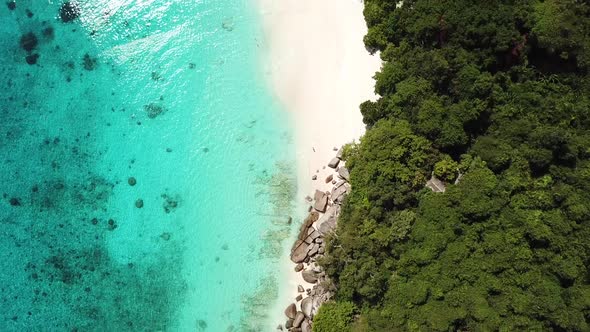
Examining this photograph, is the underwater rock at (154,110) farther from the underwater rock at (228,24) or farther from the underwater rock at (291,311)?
the underwater rock at (291,311)

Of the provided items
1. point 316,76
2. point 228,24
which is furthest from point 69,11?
point 316,76

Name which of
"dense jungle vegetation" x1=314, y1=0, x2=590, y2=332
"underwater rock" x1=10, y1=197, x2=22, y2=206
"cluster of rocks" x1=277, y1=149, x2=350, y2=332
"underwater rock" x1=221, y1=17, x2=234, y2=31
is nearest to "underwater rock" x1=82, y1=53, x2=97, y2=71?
"underwater rock" x1=221, y1=17, x2=234, y2=31

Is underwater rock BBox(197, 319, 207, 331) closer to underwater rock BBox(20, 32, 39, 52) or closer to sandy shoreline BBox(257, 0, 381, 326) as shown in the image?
sandy shoreline BBox(257, 0, 381, 326)

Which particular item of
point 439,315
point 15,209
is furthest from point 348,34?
point 15,209

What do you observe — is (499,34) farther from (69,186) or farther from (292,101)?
(69,186)

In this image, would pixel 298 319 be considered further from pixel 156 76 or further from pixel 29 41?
pixel 29 41
